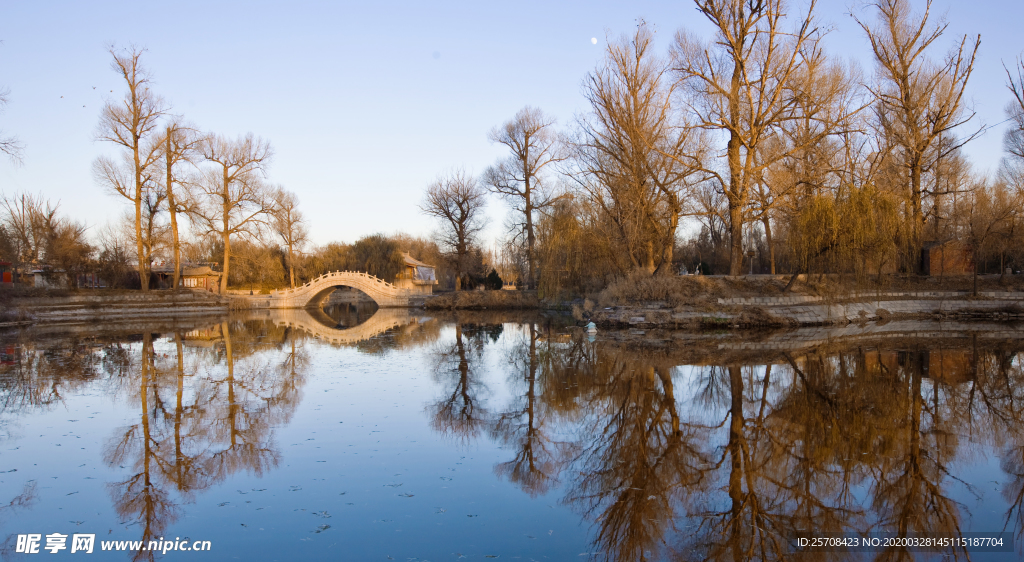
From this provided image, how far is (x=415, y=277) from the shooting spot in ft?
180

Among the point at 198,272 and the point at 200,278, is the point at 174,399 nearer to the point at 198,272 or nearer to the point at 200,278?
the point at 198,272

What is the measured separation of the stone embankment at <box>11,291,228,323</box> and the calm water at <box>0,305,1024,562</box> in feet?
60.4

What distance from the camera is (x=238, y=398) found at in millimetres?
9641

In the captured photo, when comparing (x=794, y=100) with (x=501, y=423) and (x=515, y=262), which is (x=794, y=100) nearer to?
(x=501, y=423)

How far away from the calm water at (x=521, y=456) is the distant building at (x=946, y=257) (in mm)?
14773

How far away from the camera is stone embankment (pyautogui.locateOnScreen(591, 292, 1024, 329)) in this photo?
2008 cm

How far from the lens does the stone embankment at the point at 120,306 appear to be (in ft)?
90.8

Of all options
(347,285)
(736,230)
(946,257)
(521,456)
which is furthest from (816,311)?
(347,285)

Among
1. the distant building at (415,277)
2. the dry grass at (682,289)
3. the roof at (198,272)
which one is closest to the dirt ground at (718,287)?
the dry grass at (682,289)

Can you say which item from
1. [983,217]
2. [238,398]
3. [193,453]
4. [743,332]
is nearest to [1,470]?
[193,453]

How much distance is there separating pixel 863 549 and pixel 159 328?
88.9 ft

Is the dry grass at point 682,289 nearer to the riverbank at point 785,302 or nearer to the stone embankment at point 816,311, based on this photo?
the riverbank at point 785,302

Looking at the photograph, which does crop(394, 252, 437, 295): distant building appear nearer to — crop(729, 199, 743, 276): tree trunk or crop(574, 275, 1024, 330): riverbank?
crop(574, 275, 1024, 330): riverbank

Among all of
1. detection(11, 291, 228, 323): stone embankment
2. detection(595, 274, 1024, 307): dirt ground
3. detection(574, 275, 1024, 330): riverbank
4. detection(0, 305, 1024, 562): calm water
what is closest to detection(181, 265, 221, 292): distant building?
detection(11, 291, 228, 323): stone embankment
